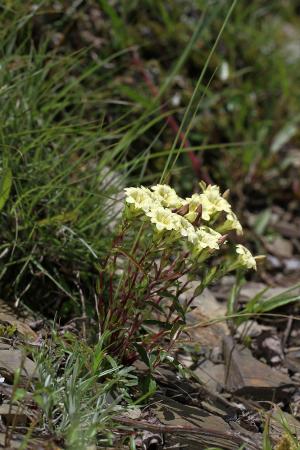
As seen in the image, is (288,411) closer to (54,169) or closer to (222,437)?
(222,437)

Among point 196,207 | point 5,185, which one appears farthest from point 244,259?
point 5,185

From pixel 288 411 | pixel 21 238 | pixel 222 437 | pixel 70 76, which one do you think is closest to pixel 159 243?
pixel 222 437

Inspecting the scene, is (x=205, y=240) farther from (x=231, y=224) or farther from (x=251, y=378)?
(x=251, y=378)

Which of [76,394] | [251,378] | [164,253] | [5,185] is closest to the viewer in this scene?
[76,394]

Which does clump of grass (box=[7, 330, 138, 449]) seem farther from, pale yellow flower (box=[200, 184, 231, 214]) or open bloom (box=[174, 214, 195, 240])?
pale yellow flower (box=[200, 184, 231, 214])

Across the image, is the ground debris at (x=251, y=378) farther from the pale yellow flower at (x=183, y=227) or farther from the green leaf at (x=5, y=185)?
the green leaf at (x=5, y=185)
